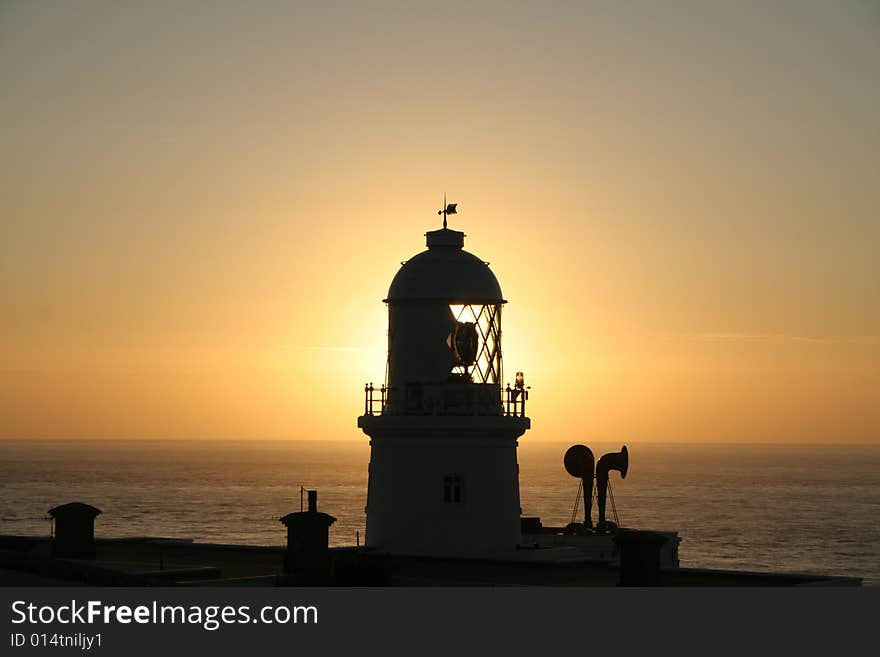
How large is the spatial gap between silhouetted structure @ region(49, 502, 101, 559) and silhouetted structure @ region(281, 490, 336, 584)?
6836 mm

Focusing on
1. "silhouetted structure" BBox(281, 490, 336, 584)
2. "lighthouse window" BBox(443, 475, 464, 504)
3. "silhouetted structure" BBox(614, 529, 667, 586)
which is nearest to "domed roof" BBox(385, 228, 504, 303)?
"lighthouse window" BBox(443, 475, 464, 504)

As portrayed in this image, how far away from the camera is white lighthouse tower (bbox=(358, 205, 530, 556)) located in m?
39.4

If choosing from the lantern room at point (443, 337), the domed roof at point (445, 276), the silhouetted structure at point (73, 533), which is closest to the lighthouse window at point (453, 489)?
the lantern room at point (443, 337)

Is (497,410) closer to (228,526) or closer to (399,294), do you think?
(399,294)

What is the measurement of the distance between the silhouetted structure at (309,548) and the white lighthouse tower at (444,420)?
5808mm

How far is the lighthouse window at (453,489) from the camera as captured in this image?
39.4 metres

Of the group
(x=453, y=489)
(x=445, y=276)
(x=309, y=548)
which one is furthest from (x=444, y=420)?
(x=309, y=548)

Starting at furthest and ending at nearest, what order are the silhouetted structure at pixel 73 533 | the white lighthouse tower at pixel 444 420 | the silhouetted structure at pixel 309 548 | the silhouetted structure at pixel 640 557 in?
the white lighthouse tower at pixel 444 420
the silhouetted structure at pixel 73 533
the silhouetted structure at pixel 309 548
the silhouetted structure at pixel 640 557

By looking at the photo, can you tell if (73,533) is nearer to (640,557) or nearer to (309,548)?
(309,548)

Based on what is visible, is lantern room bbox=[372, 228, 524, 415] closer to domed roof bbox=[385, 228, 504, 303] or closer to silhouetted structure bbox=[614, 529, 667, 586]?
domed roof bbox=[385, 228, 504, 303]

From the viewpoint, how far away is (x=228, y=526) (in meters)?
139

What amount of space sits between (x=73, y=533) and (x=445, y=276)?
38.8ft

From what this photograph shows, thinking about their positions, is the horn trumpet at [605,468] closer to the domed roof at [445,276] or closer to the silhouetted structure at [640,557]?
the domed roof at [445,276]
